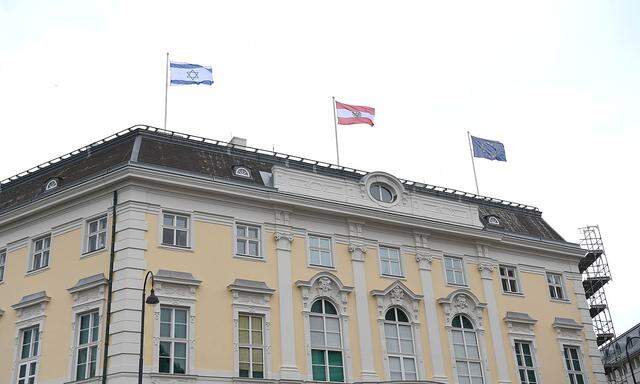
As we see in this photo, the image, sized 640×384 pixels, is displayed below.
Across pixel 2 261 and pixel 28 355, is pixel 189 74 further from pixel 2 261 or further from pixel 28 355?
pixel 28 355

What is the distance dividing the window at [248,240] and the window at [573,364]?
709 inches

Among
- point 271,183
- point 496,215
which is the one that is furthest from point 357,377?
point 496,215

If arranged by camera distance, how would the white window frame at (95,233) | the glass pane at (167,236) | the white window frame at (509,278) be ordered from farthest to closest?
the white window frame at (509,278), the glass pane at (167,236), the white window frame at (95,233)

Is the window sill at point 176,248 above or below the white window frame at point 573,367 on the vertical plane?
above

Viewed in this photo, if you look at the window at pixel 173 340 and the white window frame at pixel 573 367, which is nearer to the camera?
the window at pixel 173 340

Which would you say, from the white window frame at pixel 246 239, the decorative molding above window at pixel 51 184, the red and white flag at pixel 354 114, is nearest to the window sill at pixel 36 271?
the decorative molding above window at pixel 51 184

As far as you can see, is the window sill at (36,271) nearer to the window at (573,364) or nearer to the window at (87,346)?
the window at (87,346)

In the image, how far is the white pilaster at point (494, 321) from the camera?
122 ft

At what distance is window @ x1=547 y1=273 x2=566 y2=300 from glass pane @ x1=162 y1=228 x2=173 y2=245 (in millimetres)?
21582

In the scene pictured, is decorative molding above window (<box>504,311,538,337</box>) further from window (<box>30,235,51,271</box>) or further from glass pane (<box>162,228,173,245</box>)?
window (<box>30,235,51,271</box>)

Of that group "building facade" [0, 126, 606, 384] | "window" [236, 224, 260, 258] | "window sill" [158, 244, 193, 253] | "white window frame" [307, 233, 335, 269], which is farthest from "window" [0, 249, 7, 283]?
"white window frame" [307, 233, 335, 269]

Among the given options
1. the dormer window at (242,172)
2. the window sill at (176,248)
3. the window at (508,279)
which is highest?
the dormer window at (242,172)

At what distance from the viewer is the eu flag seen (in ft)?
144

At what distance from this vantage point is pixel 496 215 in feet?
140
